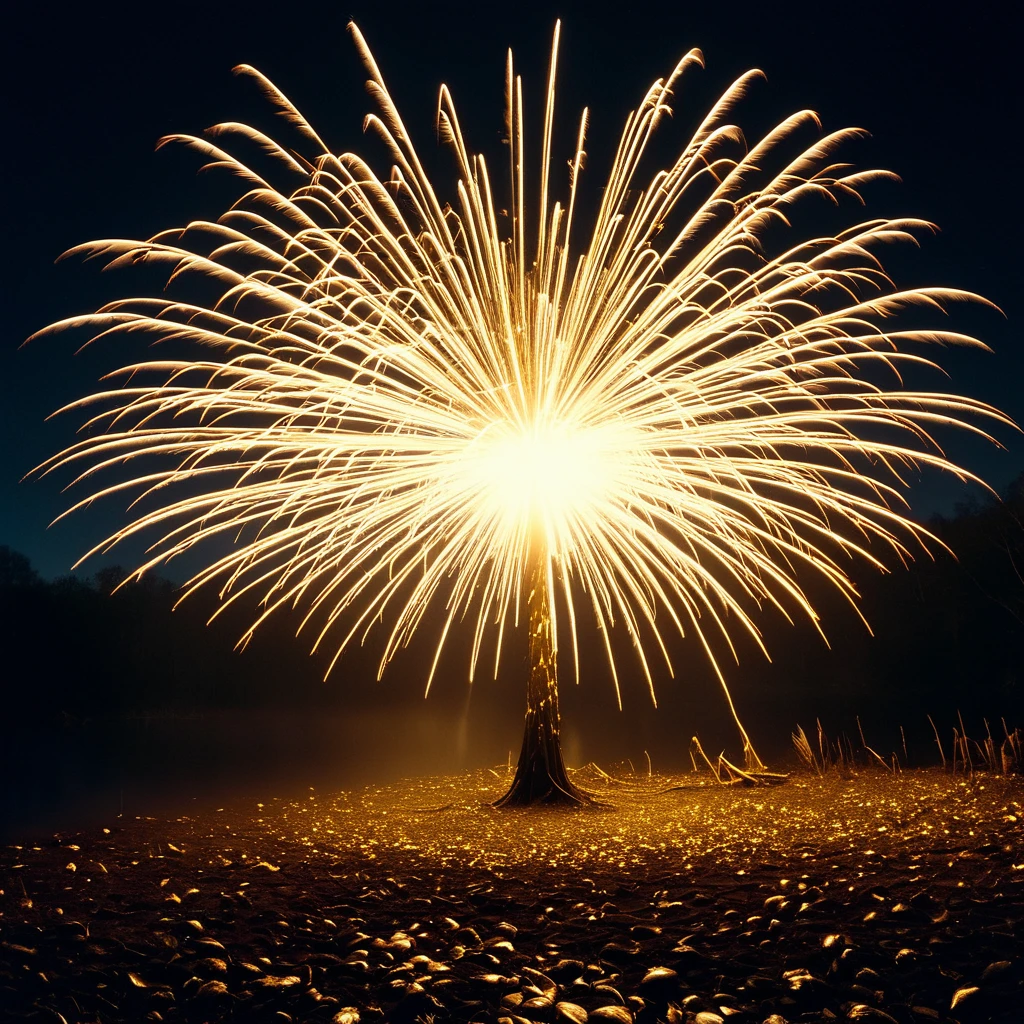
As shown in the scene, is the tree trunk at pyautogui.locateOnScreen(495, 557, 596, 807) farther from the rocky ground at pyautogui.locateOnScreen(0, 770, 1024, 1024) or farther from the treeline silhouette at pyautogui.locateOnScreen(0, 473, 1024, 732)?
the treeline silhouette at pyautogui.locateOnScreen(0, 473, 1024, 732)

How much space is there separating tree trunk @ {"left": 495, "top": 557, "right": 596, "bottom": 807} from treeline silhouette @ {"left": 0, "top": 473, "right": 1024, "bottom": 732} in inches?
1392

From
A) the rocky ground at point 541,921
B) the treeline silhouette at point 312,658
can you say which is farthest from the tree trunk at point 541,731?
the treeline silhouette at point 312,658

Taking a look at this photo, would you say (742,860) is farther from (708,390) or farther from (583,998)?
(708,390)

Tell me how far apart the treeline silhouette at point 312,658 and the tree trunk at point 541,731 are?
3535 cm

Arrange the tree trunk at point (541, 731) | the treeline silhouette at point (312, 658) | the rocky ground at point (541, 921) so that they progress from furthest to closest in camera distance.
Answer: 1. the treeline silhouette at point (312, 658)
2. the tree trunk at point (541, 731)
3. the rocky ground at point (541, 921)

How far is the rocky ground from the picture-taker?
5883mm

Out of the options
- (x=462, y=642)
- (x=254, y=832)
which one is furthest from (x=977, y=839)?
(x=462, y=642)

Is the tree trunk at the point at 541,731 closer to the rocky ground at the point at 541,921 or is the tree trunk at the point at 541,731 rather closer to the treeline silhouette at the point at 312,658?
the rocky ground at the point at 541,921

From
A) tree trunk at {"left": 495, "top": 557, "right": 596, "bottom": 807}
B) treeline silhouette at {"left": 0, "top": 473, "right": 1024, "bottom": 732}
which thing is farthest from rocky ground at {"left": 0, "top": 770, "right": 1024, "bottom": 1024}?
treeline silhouette at {"left": 0, "top": 473, "right": 1024, "bottom": 732}

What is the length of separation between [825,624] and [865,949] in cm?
7345

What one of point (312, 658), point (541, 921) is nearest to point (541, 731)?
point (541, 921)

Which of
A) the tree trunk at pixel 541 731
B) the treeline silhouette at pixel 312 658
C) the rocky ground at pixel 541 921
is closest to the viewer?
the rocky ground at pixel 541 921

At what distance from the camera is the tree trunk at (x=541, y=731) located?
1427 cm

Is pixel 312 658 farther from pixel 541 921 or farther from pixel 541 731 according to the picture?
pixel 541 921
